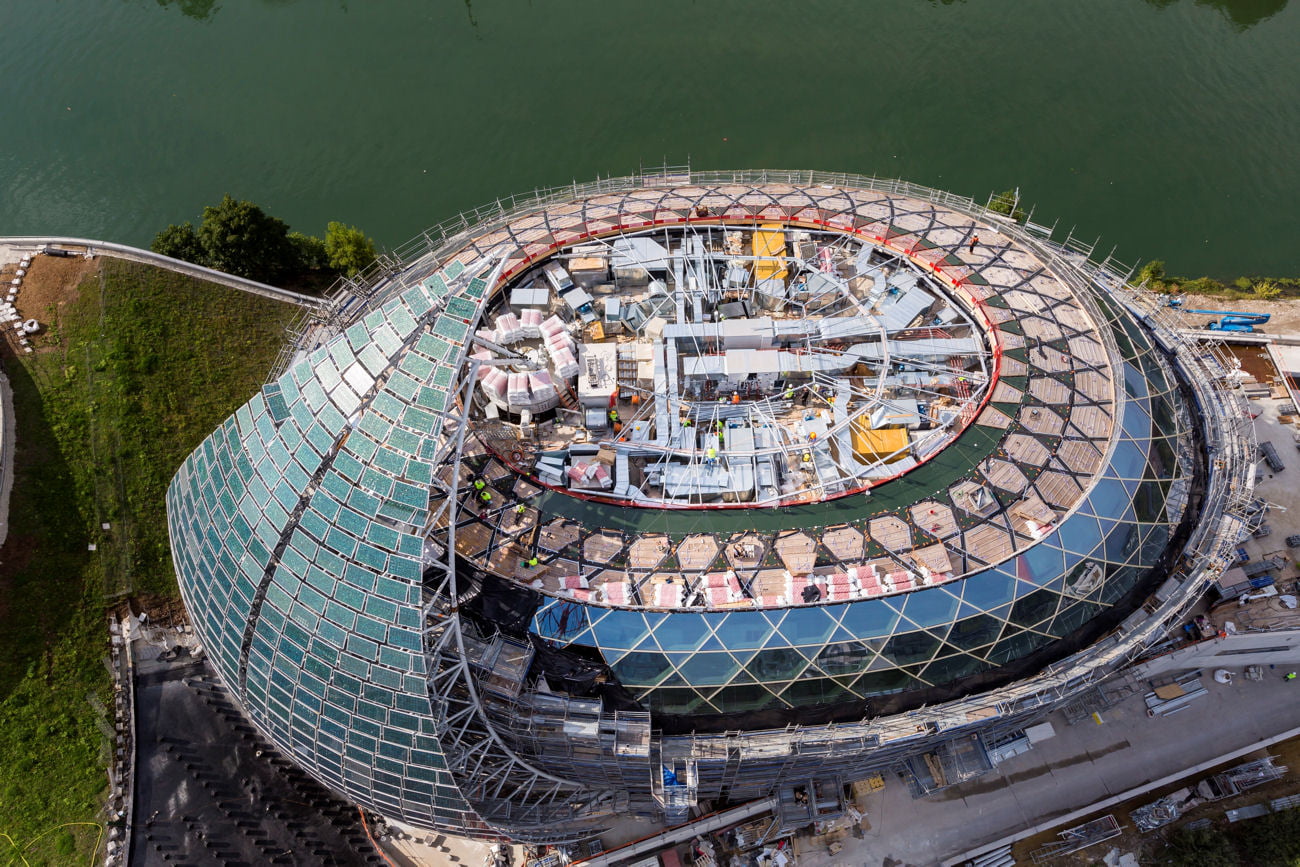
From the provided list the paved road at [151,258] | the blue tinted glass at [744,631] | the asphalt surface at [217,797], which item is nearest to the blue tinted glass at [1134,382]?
the blue tinted glass at [744,631]

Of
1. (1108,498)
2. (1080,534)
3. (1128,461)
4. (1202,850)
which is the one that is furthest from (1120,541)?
(1202,850)

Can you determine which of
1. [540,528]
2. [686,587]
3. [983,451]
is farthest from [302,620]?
[983,451]

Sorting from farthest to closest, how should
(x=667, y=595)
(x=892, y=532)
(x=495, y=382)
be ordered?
(x=495, y=382) → (x=892, y=532) → (x=667, y=595)

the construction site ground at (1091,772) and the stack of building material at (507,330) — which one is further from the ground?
the stack of building material at (507,330)

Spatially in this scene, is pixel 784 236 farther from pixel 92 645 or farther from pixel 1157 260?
pixel 92 645

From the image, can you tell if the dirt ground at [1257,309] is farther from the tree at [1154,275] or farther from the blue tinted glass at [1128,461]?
the blue tinted glass at [1128,461]

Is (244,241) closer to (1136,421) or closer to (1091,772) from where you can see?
(1136,421)
